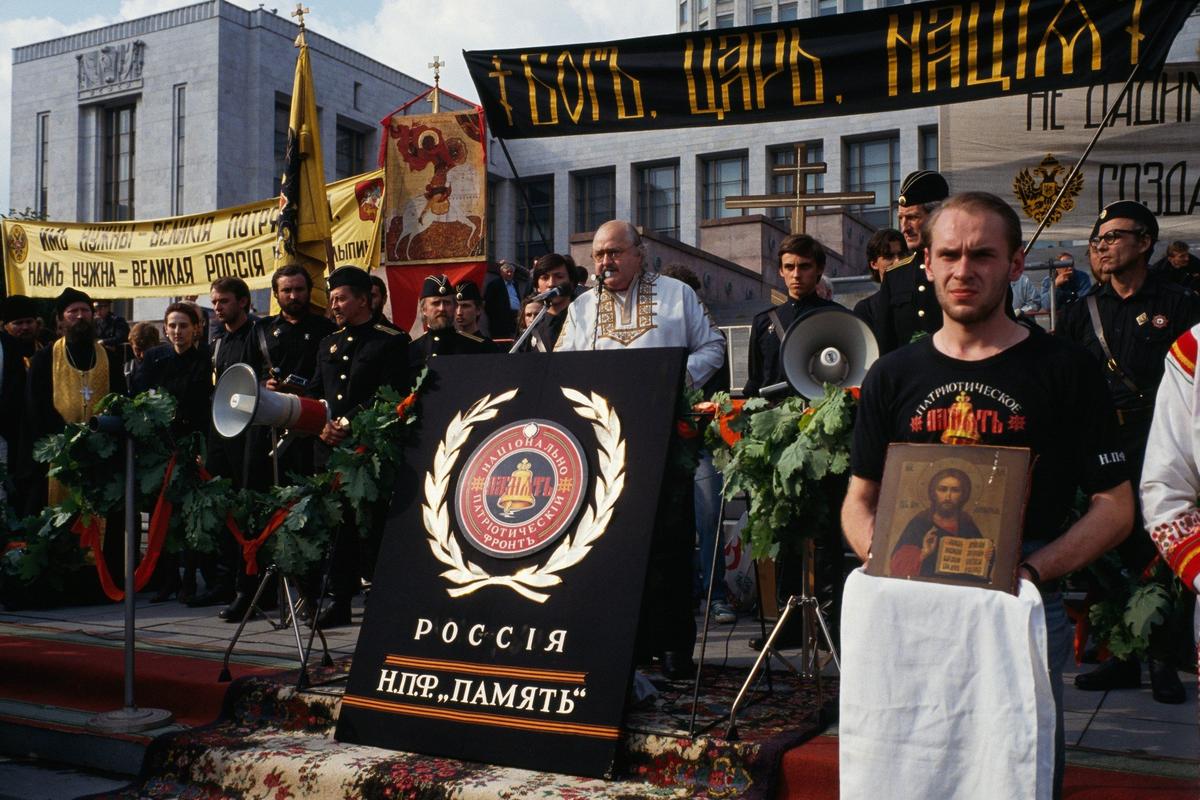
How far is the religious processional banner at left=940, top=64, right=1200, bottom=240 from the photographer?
544cm

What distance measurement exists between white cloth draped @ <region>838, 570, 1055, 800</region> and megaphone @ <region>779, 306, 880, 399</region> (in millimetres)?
1661

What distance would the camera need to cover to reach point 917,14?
17.1 feet

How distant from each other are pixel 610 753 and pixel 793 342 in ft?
5.30

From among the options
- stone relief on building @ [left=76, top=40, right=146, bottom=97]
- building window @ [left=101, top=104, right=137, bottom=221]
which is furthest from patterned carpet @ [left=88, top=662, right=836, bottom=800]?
stone relief on building @ [left=76, top=40, right=146, bottom=97]

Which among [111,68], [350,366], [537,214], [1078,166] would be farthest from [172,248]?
[537,214]

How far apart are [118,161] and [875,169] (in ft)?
79.0

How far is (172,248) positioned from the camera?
449 inches

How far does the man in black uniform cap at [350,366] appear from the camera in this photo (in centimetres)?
659

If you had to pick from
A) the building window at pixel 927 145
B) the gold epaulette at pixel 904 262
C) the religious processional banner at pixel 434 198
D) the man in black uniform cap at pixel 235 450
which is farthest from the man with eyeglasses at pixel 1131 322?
the building window at pixel 927 145

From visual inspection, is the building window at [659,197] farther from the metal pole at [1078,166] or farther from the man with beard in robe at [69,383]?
the metal pole at [1078,166]

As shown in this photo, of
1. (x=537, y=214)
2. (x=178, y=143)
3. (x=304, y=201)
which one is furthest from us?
(x=537, y=214)

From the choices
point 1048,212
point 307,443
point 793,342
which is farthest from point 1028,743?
point 307,443

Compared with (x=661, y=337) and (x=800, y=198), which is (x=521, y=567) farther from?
(x=800, y=198)

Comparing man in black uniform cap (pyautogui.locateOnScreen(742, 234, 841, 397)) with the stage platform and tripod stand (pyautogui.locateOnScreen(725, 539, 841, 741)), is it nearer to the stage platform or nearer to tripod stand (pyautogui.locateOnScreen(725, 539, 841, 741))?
the stage platform
